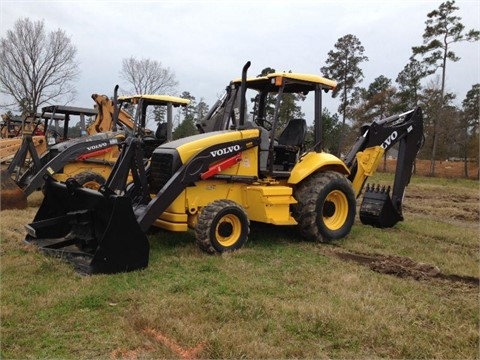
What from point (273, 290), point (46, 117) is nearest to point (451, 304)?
point (273, 290)

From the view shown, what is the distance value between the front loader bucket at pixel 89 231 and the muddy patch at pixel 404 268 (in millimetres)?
2904

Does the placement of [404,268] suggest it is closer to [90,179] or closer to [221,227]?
[221,227]

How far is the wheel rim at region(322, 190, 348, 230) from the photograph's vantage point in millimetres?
7789

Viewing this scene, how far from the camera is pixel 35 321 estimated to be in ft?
12.9

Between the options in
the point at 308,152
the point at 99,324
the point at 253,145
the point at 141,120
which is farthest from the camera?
the point at 141,120

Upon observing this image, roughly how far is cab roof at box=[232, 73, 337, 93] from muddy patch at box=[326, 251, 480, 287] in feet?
8.92

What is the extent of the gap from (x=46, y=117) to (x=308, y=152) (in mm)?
9865

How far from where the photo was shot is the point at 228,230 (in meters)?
6.46

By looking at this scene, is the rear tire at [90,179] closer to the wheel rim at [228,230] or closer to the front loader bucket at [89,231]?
the front loader bucket at [89,231]

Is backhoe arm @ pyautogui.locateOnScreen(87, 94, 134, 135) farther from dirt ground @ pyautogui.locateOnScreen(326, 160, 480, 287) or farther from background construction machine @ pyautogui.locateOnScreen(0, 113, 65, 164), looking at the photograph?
dirt ground @ pyautogui.locateOnScreen(326, 160, 480, 287)

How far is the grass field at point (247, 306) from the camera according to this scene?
3562 mm

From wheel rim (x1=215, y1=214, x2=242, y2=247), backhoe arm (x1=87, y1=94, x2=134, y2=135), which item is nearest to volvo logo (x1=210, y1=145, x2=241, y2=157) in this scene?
wheel rim (x1=215, y1=214, x2=242, y2=247)

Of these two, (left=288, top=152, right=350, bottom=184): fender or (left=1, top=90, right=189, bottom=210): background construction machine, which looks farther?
(left=1, top=90, right=189, bottom=210): background construction machine

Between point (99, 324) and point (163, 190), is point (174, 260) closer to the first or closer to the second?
point (163, 190)
